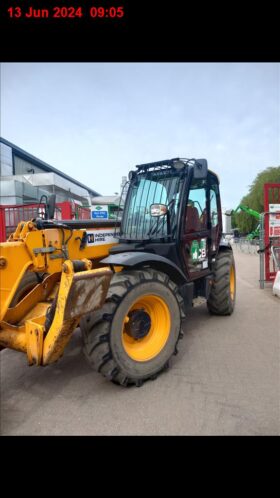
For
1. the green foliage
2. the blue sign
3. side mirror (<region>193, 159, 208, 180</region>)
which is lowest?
the blue sign

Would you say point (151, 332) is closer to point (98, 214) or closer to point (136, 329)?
point (136, 329)

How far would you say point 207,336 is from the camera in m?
4.41

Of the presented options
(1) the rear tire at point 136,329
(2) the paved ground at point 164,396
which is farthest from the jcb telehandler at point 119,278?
(2) the paved ground at point 164,396

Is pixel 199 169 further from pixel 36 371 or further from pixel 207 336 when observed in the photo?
pixel 36 371

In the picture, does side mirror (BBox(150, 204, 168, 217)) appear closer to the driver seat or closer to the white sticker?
the driver seat

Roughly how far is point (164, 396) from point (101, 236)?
2.09 metres

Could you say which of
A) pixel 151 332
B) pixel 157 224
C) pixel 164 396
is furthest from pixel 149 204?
pixel 164 396

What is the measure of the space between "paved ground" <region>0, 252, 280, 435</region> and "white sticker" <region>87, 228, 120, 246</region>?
1446 millimetres

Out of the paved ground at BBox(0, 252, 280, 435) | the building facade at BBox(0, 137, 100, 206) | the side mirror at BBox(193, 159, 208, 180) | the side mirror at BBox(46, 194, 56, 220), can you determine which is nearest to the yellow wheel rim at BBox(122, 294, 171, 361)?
the paved ground at BBox(0, 252, 280, 435)

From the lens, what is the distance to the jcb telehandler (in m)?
2.62

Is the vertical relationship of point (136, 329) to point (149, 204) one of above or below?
below

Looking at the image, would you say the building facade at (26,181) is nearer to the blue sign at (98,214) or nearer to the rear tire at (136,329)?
the blue sign at (98,214)

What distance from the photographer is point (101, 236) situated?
159 inches

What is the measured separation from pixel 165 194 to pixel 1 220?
489 centimetres
